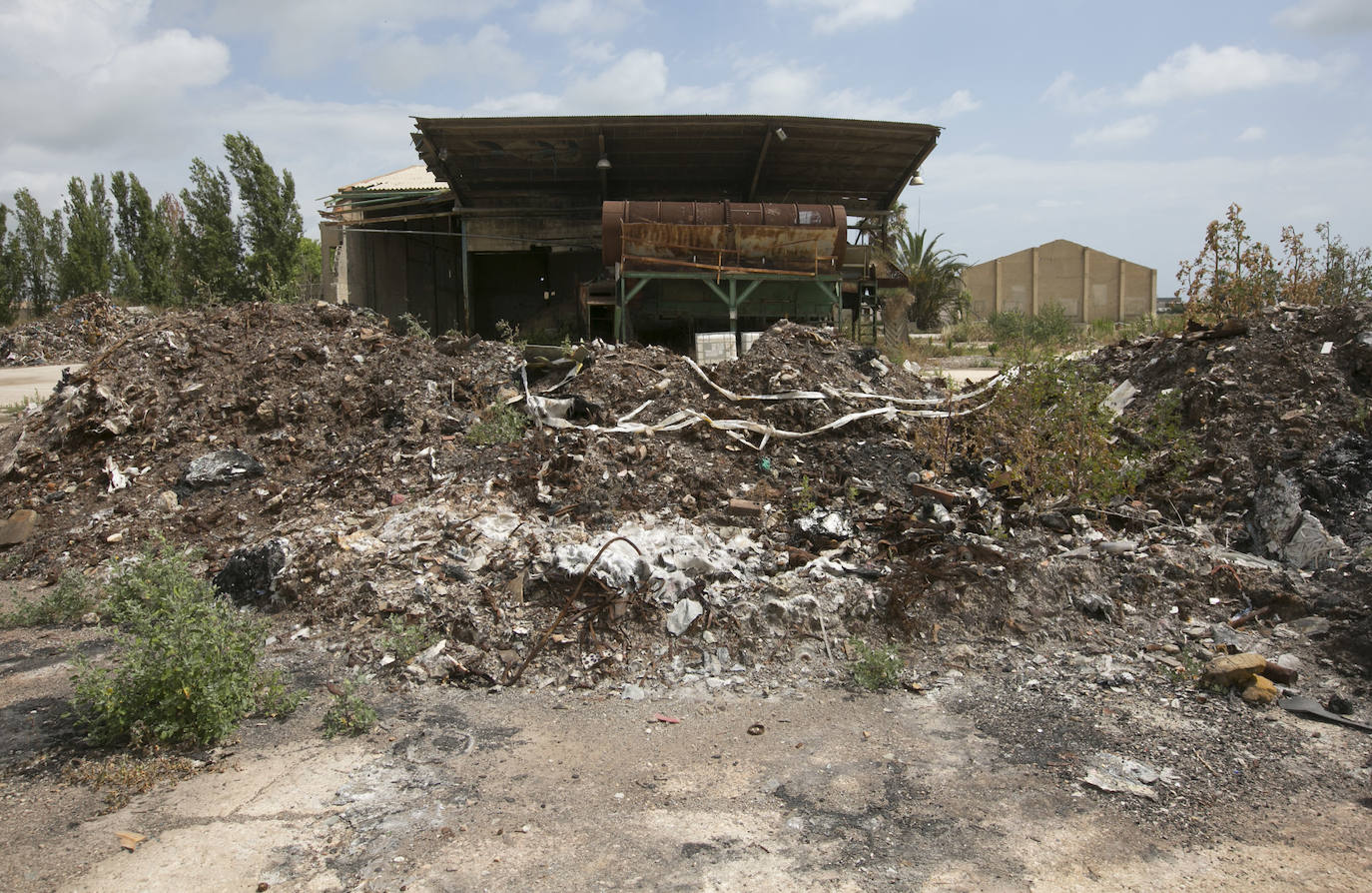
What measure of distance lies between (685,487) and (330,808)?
3.04m

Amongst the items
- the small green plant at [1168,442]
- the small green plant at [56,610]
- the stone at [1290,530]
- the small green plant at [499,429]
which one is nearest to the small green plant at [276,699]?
the small green plant at [56,610]

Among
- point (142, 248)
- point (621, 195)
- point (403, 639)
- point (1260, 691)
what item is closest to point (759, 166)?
point (621, 195)

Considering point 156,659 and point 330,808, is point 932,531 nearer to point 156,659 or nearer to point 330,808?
point 330,808

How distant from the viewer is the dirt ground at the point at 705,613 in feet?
9.10

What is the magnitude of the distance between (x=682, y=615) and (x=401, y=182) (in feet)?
59.3

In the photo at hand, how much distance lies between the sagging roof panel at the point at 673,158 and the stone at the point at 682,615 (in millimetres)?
10477

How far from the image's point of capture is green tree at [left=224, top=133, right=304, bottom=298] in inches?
934

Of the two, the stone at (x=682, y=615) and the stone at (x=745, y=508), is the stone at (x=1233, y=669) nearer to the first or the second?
the stone at (x=682, y=615)

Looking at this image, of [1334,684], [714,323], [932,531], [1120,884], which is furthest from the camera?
[714,323]

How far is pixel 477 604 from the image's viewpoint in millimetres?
4488

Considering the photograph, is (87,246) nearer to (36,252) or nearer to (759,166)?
(36,252)

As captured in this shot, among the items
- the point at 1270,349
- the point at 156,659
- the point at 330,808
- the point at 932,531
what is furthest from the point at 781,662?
the point at 1270,349

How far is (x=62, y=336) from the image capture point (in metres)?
20.4

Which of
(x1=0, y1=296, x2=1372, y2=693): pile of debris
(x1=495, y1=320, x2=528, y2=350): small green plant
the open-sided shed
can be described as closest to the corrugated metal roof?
the open-sided shed
